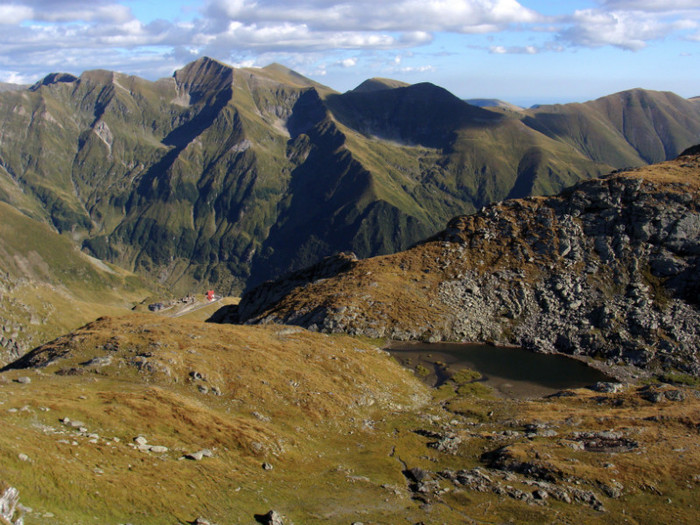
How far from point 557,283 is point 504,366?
3464 cm

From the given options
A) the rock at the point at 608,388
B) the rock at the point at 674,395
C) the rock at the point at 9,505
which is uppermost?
the rock at the point at 9,505

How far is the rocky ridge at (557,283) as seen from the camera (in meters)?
130

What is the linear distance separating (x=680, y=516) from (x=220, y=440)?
42.6 meters

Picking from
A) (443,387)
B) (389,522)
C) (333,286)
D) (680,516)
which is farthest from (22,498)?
(333,286)

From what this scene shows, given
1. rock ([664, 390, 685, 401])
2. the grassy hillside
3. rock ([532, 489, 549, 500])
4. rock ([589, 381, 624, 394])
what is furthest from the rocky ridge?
rock ([532, 489, 549, 500])

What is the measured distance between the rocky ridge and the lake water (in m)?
4.27

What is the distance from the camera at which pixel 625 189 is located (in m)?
154

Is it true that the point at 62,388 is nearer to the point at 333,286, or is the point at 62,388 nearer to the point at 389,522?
the point at 389,522

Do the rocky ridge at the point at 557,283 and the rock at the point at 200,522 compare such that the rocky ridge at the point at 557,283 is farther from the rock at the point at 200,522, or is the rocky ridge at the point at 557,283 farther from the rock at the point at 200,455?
the rock at the point at 200,522

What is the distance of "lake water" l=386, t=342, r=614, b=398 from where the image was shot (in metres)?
109

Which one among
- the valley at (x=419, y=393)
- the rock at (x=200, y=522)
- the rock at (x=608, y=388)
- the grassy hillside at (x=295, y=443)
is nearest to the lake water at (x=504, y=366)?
the valley at (x=419, y=393)

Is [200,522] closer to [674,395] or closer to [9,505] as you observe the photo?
[9,505]

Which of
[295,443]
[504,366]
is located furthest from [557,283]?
[295,443]

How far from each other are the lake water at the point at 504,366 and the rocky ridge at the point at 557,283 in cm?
427
